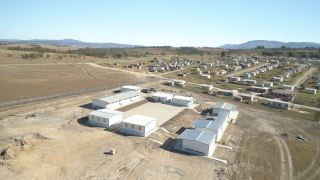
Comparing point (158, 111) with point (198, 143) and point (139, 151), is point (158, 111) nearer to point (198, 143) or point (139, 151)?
point (139, 151)

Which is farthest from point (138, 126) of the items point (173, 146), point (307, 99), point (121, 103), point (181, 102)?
point (307, 99)

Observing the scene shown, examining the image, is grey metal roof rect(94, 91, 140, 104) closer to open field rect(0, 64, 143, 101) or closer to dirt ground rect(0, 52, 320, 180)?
dirt ground rect(0, 52, 320, 180)

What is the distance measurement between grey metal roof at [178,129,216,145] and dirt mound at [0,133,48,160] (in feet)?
52.5

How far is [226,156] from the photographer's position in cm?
3344

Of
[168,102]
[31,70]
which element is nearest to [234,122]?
[168,102]

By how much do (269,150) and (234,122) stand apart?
10.8m

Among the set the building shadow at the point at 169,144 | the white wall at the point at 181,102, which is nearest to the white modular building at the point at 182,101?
the white wall at the point at 181,102

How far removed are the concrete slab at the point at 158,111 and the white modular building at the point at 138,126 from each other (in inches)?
187

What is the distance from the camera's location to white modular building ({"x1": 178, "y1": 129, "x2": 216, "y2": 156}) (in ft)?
108

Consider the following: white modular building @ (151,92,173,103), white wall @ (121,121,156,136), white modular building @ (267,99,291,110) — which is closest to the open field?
white modular building @ (151,92,173,103)

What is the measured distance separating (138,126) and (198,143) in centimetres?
852

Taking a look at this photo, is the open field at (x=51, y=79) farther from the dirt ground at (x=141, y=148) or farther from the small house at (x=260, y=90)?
the small house at (x=260, y=90)

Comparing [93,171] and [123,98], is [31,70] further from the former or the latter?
[93,171]

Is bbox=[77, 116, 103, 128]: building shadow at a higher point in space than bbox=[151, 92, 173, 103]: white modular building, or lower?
lower
